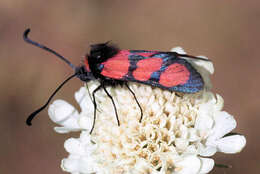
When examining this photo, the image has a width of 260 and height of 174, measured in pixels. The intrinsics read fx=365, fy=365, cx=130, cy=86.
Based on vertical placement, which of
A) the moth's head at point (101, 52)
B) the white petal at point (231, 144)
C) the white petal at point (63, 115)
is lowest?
the white petal at point (63, 115)

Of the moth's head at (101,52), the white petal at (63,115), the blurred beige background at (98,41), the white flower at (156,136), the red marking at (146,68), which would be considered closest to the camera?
the white flower at (156,136)

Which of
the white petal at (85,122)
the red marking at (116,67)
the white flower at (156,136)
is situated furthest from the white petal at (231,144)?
the white petal at (85,122)

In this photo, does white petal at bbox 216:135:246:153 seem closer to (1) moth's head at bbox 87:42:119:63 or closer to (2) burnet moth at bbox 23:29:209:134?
(2) burnet moth at bbox 23:29:209:134

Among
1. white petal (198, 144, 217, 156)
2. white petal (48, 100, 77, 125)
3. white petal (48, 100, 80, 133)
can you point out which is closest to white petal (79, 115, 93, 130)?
white petal (48, 100, 80, 133)

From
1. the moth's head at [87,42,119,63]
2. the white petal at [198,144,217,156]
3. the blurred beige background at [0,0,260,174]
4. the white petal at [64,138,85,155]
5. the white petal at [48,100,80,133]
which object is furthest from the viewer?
the blurred beige background at [0,0,260,174]

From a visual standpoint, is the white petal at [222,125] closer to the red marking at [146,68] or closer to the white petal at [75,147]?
the red marking at [146,68]

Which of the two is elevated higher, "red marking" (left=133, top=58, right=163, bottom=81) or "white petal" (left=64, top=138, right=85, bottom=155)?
"red marking" (left=133, top=58, right=163, bottom=81)

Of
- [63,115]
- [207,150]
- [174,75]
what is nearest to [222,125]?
[207,150]
